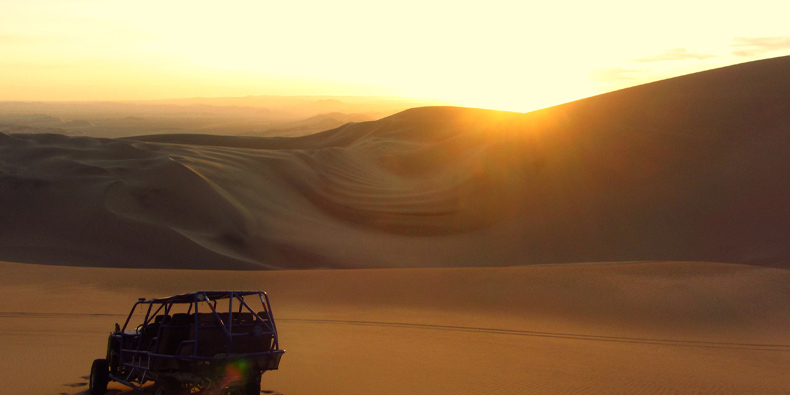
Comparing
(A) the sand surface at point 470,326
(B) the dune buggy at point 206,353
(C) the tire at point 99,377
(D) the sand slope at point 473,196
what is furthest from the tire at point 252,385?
(D) the sand slope at point 473,196

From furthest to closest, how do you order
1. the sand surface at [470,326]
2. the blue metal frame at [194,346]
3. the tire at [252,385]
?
the sand surface at [470,326] < the tire at [252,385] < the blue metal frame at [194,346]

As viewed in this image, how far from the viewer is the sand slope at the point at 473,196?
31875 mm

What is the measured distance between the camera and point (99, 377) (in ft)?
28.6

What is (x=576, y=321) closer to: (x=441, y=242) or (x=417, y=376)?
(x=417, y=376)

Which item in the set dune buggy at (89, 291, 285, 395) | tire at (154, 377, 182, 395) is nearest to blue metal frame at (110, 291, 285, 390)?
dune buggy at (89, 291, 285, 395)

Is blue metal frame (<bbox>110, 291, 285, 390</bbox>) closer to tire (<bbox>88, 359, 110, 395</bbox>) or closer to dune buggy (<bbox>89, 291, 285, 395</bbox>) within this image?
dune buggy (<bbox>89, 291, 285, 395</bbox>)

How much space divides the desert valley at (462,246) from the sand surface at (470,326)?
0.08m

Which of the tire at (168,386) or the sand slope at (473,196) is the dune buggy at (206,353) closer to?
the tire at (168,386)

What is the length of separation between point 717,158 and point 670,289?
20.4 meters

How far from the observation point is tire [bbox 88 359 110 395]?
8.70 metres

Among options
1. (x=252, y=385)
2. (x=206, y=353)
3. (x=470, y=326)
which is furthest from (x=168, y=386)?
(x=470, y=326)

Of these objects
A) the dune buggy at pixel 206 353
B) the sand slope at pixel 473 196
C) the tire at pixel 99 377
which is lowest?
the tire at pixel 99 377

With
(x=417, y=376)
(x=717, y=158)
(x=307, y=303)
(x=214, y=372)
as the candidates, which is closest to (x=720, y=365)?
(x=417, y=376)

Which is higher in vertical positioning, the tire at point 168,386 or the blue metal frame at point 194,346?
the blue metal frame at point 194,346
